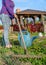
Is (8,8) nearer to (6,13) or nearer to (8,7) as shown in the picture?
(8,7)

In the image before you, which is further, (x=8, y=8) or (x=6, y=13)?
(x=6, y=13)

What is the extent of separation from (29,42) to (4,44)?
30.2 inches

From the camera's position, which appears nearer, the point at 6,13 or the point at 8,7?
the point at 8,7

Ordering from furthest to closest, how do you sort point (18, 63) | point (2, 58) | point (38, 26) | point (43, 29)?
1. point (38, 26)
2. point (43, 29)
3. point (2, 58)
4. point (18, 63)

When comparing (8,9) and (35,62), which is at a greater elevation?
(8,9)

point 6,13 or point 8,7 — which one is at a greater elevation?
point 8,7

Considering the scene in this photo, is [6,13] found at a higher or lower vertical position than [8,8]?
lower

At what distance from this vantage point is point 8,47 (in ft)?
21.8

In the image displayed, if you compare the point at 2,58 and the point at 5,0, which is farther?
the point at 5,0

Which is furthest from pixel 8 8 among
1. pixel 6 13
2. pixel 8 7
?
pixel 6 13

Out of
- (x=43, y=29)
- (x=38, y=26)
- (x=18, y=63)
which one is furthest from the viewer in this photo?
(x=38, y=26)

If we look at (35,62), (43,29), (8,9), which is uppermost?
(8,9)

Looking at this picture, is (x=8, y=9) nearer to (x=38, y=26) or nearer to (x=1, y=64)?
(x=1, y=64)

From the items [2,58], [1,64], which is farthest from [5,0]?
[1,64]
